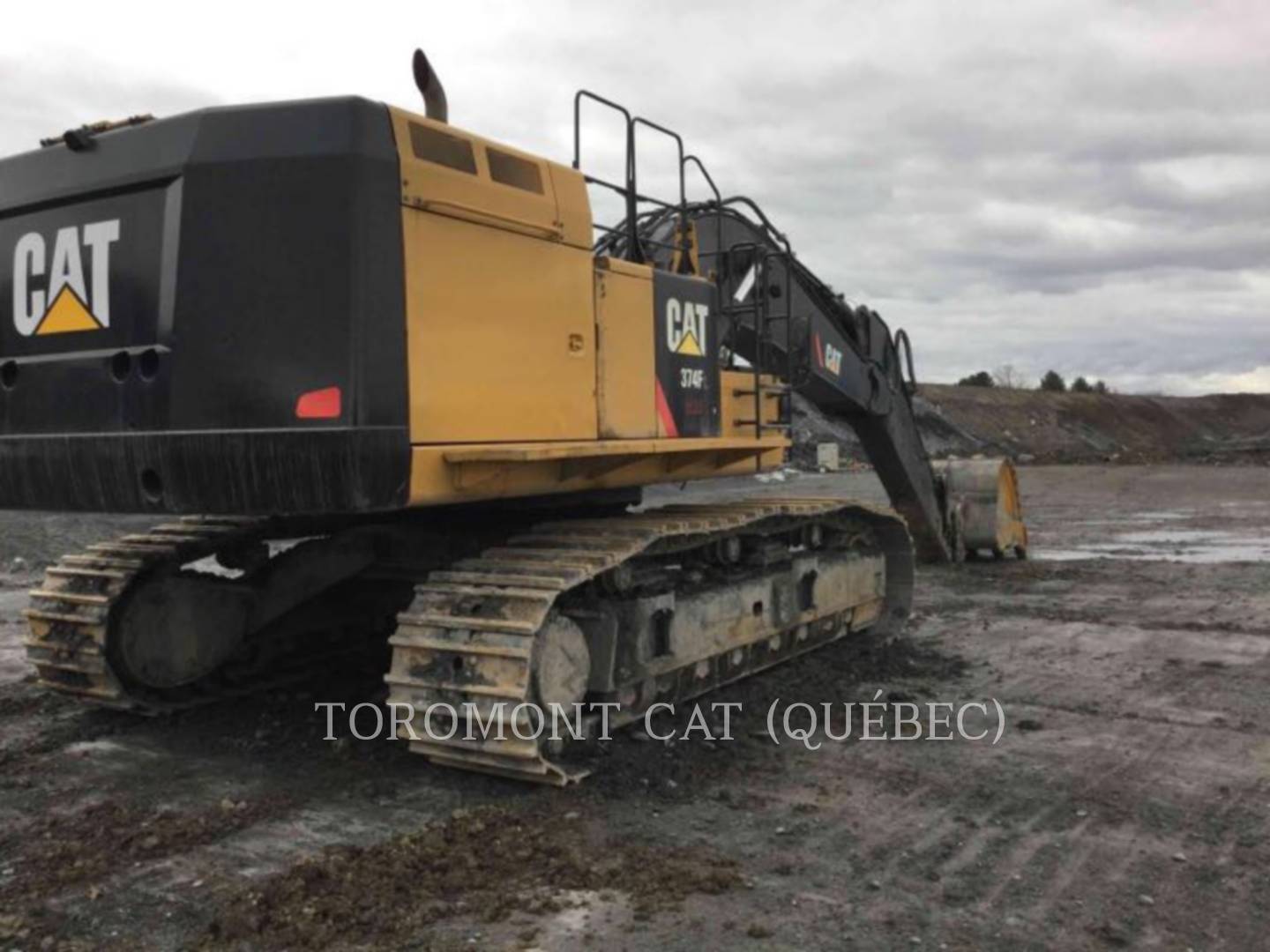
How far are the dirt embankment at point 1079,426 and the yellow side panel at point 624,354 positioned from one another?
2863 centimetres

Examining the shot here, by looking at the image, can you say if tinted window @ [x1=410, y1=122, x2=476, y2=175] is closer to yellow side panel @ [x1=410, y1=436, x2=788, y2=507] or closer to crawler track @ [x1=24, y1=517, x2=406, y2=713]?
yellow side panel @ [x1=410, y1=436, x2=788, y2=507]

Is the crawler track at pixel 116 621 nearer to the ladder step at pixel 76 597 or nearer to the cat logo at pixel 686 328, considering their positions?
the ladder step at pixel 76 597

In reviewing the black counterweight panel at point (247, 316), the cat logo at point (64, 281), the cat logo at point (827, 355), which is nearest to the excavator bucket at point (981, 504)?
the cat logo at point (827, 355)

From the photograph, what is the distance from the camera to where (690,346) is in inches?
251

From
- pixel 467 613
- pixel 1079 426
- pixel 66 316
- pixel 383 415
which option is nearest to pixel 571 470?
pixel 467 613

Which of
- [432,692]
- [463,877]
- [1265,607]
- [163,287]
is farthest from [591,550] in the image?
[1265,607]

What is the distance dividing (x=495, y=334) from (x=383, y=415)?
756 mm

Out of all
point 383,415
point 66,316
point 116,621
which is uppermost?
point 66,316

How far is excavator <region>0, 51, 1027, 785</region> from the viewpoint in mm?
4422

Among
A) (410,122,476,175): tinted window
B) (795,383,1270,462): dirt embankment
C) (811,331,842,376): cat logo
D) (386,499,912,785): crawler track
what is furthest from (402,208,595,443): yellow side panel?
(795,383,1270,462): dirt embankment

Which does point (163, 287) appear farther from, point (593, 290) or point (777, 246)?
point (777, 246)

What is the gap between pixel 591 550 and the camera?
5.37 meters

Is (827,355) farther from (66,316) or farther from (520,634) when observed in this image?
(66,316)

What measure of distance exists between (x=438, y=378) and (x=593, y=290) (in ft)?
3.88
